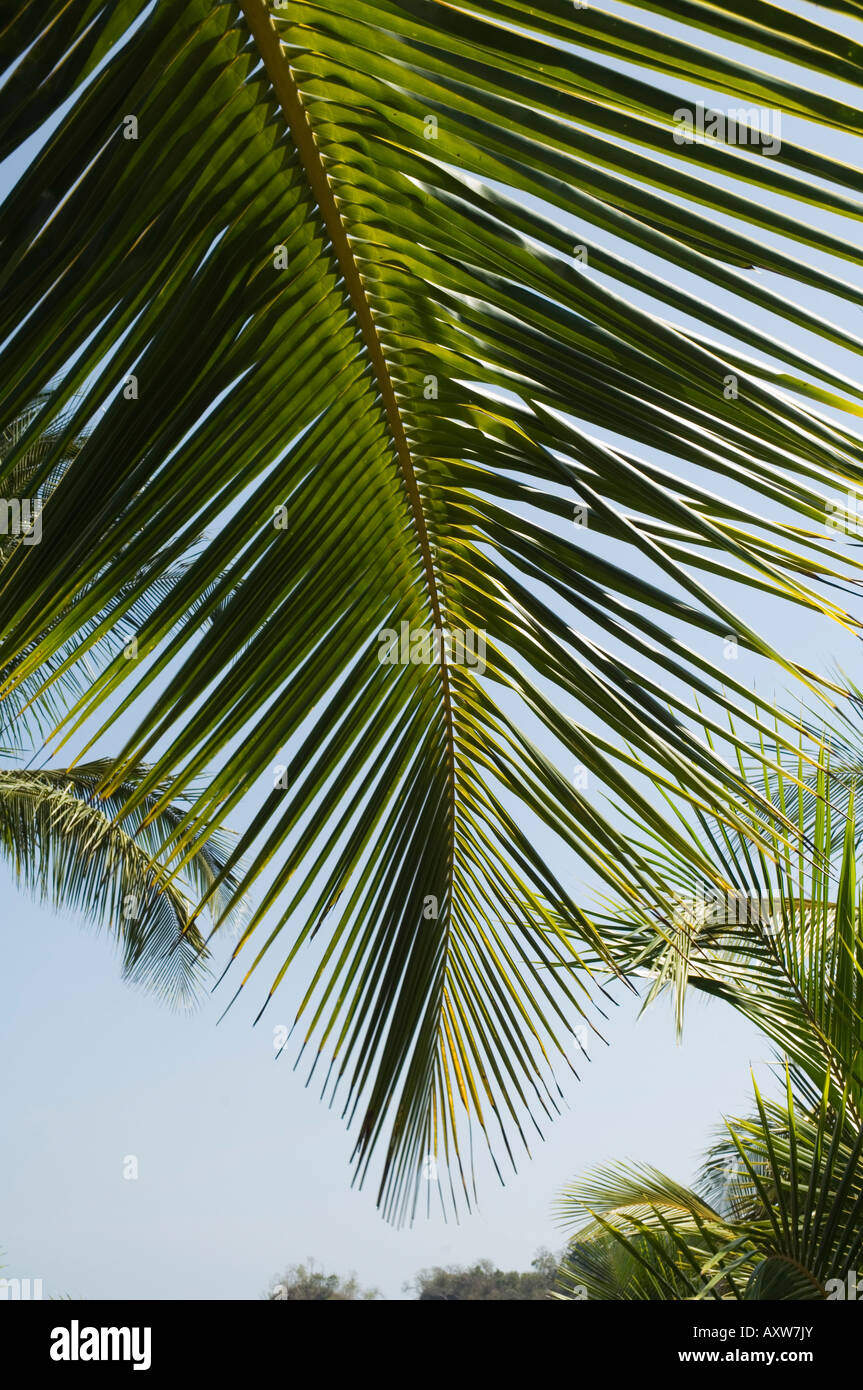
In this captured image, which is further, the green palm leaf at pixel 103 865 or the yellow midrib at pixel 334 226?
the green palm leaf at pixel 103 865

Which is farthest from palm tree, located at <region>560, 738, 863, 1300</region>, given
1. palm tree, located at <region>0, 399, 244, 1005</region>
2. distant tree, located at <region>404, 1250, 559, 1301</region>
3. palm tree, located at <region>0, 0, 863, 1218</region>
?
distant tree, located at <region>404, 1250, 559, 1301</region>

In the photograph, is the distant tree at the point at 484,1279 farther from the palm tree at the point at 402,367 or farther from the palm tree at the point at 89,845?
the palm tree at the point at 402,367

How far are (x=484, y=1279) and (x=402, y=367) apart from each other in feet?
90.7

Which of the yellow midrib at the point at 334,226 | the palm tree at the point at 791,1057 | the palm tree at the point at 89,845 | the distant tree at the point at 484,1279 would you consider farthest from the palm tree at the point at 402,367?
the distant tree at the point at 484,1279

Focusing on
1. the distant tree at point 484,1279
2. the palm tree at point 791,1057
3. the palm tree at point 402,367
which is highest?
the palm tree at point 402,367

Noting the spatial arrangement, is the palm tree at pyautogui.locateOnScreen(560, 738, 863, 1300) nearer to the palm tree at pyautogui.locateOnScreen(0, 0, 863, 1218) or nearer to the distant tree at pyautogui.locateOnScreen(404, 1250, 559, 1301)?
the palm tree at pyautogui.locateOnScreen(0, 0, 863, 1218)

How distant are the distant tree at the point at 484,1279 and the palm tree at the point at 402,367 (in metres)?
20.4

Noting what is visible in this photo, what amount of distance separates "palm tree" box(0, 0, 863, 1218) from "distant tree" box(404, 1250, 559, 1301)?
2038 centimetres

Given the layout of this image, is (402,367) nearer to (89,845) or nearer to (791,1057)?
(791,1057)

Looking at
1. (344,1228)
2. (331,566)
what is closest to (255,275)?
(331,566)

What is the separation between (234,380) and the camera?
79 centimetres

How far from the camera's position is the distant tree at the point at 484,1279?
806 inches

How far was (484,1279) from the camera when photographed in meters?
24.1
